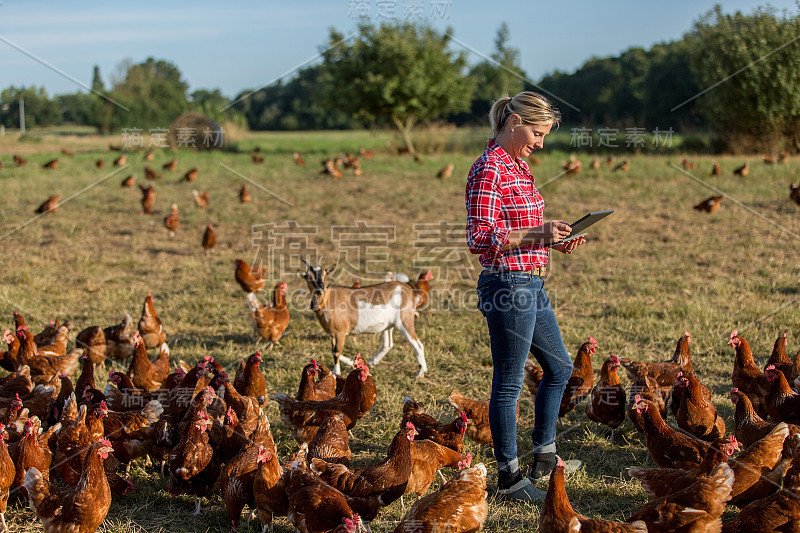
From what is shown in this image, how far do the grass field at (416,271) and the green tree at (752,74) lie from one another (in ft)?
11.8

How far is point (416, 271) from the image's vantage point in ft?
32.6

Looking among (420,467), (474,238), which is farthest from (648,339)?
(474,238)

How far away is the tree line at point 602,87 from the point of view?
66.0ft

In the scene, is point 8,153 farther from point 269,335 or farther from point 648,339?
point 648,339

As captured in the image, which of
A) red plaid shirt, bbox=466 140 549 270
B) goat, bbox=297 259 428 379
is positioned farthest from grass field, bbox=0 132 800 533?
red plaid shirt, bbox=466 140 549 270

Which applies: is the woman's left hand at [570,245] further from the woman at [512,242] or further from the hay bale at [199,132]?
the hay bale at [199,132]

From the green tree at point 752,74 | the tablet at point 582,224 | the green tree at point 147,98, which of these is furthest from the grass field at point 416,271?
the green tree at point 147,98

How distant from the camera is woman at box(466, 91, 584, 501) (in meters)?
3.24

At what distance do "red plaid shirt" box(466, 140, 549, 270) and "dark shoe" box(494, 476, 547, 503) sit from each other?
→ 1.34 m

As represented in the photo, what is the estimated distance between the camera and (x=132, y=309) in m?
8.15

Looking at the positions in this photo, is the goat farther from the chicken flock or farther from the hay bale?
the hay bale

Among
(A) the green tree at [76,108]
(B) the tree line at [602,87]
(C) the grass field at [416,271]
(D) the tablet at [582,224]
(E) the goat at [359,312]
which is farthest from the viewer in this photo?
(A) the green tree at [76,108]

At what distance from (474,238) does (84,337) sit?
482cm

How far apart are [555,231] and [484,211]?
0.37 m
